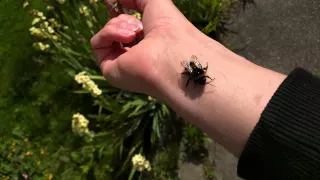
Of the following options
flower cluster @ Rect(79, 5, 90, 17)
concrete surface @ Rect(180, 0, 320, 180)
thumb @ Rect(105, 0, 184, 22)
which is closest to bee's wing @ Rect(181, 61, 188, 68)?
thumb @ Rect(105, 0, 184, 22)

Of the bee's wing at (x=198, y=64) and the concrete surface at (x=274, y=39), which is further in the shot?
the concrete surface at (x=274, y=39)

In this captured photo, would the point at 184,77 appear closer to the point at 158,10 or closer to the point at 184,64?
the point at 184,64

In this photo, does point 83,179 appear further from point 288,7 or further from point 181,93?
point 288,7

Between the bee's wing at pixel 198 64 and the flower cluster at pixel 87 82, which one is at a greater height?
the bee's wing at pixel 198 64

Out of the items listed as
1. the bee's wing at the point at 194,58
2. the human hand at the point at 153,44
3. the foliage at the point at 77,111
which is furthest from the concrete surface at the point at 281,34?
the bee's wing at the point at 194,58

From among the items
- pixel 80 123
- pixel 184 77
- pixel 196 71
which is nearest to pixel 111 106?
pixel 80 123

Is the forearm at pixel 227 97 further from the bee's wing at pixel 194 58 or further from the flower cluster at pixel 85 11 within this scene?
the flower cluster at pixel 85 11

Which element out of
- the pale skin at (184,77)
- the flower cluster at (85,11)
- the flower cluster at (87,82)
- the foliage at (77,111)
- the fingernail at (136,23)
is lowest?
the foliage at (77,111)

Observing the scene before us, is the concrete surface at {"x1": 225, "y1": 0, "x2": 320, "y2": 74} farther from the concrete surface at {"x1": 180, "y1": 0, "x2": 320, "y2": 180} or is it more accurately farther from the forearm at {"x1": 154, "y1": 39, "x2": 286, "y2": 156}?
the forearm at {"x1": 154, "y1": 39, "x2": 286, "y2": 156}

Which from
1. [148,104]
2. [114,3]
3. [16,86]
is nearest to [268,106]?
[114,3]
